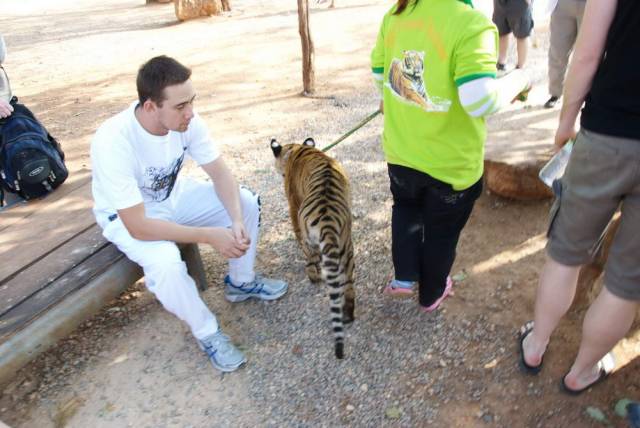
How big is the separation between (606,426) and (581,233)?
1.08 m

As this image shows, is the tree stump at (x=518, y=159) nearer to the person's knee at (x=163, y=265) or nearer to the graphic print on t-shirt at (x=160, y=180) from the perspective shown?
the graphic print on t-shirt at (x=160, y=180)

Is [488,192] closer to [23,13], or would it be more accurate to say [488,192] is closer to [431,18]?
[431,18]

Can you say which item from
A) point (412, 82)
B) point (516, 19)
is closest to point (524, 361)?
point (412, 82)

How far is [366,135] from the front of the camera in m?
5.93

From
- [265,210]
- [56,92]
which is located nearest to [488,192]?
[265,210]

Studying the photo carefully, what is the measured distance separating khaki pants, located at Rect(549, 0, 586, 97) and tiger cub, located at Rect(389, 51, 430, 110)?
12.1ft

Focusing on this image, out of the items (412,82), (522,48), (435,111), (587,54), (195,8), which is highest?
(587,54)

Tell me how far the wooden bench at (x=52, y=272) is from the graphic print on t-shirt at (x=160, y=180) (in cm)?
46

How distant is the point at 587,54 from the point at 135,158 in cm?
235

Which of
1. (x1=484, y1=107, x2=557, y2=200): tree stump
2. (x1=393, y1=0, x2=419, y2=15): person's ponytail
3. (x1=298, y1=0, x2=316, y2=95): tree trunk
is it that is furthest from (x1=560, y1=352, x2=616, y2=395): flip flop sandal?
(x1=298, y1=0, x2=316, y2=95): tree trunk

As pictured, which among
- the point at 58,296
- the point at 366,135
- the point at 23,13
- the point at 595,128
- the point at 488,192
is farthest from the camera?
the point at 23,13

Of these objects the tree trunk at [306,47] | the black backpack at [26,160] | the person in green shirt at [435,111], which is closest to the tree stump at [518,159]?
the person in green shirt at [435,111]

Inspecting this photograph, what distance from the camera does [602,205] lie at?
2.12 meters

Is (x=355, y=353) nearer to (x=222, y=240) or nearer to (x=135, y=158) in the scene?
(x=222, y=240)
